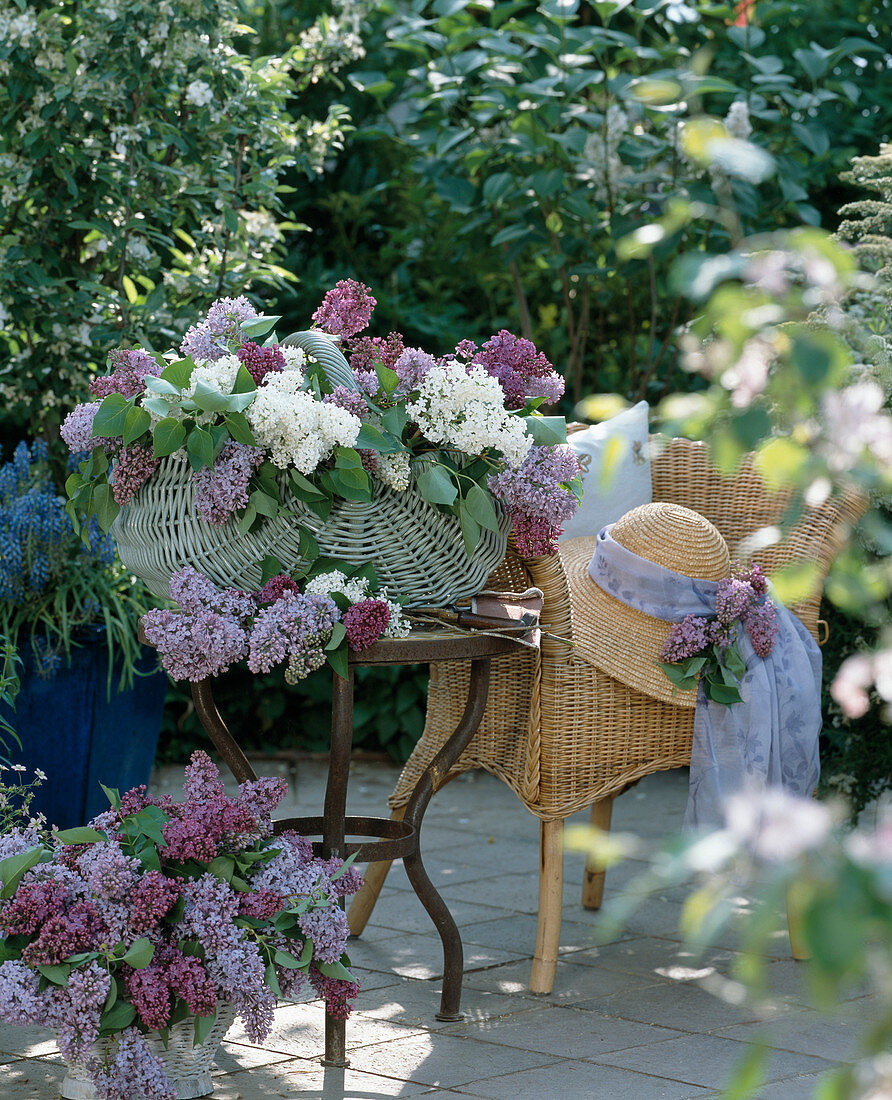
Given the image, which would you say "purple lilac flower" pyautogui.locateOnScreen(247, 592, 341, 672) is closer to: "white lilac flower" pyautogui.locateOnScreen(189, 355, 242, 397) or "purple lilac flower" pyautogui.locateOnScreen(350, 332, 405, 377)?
"white lilac flower" pyautogui.locateOnScreen(189, 355, 242, 397)

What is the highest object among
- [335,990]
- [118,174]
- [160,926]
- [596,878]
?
[118,174]

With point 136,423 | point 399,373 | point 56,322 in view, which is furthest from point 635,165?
point 136,423

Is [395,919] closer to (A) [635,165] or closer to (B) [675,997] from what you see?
(B) [675,997]

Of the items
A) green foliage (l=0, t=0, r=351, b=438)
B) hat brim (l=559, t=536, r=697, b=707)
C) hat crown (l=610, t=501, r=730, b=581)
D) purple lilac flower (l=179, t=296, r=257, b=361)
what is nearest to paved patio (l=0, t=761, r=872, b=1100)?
hat brim (l=559, t=536, r=697, b=707)

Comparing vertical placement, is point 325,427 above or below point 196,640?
above

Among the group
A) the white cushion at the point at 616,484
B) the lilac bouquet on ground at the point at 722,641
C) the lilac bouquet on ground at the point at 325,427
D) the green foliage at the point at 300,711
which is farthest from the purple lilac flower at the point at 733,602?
the green foliage at the point at 300,711

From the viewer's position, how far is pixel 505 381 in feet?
7.34

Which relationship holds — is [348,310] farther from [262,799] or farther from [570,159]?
[570,159]

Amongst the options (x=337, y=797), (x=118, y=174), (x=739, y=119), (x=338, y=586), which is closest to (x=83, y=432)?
(x=338, y=586)

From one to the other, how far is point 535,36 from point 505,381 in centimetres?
204

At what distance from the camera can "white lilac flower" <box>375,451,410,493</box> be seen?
2.03 metres

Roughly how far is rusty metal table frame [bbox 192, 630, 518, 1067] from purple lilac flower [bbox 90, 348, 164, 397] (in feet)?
1.58

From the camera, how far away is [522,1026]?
229 centimetres

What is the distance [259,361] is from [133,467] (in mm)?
255
